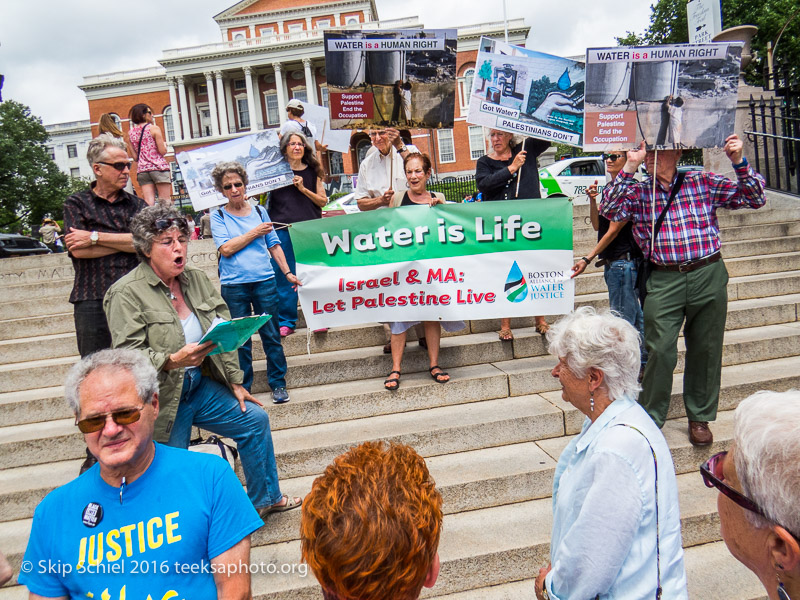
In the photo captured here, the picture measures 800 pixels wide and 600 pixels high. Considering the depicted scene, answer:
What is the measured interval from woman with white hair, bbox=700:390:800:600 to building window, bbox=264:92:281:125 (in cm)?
6013

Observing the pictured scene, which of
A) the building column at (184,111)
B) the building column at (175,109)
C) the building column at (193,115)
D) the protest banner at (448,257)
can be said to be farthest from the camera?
the building column at (193,115)

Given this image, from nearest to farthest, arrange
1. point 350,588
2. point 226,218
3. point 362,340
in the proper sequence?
point 350,588
point 226,218
point 362,340

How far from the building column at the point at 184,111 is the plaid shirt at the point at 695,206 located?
57.6 meters

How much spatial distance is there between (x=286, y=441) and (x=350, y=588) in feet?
10.6

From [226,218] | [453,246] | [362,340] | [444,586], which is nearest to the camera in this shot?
[444,586]

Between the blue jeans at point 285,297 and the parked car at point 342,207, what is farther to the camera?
the parked car at point 342,207

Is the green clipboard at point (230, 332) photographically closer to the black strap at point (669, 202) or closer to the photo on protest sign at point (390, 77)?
the black strap at point (669, 202)

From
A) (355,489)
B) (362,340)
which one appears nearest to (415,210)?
(362,340)

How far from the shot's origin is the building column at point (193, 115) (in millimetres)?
56375

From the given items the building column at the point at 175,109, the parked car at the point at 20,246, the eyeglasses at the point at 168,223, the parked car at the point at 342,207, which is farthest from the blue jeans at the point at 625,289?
the building column at the point at 175,109

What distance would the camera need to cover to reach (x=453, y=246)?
515 cm

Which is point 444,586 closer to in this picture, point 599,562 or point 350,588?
point 599,562

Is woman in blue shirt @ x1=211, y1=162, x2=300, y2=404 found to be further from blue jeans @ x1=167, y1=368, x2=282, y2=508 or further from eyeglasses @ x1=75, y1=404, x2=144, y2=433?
eyeglasses @ x1=75, y1=404, x2=144, y2=433

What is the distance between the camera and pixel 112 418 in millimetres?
2064
